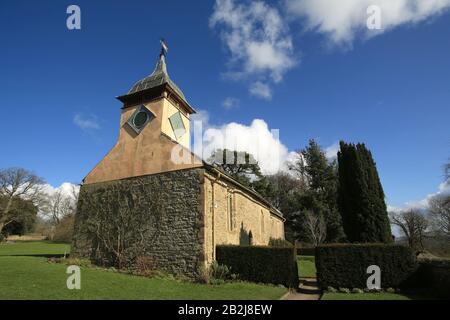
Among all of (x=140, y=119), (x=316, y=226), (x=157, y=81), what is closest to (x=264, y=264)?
(x=140, y=119)

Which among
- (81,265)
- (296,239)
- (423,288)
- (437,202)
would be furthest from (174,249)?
(437,202)

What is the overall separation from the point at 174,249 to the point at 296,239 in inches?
1115

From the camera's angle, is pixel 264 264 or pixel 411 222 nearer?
pixel 264 264

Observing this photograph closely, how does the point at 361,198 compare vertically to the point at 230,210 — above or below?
above

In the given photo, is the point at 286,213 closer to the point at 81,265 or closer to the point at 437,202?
the point at 437,202

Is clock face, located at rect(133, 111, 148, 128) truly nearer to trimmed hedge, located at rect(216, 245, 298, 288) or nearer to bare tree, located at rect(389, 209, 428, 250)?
trimmed hedge, located at rect(216, 245, 298, 288)

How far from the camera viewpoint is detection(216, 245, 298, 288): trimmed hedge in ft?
43.6

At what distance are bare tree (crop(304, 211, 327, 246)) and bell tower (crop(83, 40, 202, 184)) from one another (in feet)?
67.1

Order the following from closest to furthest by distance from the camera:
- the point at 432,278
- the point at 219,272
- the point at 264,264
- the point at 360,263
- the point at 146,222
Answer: the point at 432,278 → the point at 360,263 → the point at 264,264 → the point at 219,272 → the point at 146,222

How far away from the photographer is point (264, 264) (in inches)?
536

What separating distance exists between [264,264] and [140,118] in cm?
1160

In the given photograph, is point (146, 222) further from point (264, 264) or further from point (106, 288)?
point (264, 264)

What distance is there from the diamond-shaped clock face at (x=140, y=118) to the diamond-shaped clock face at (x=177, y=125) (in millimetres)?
1376
